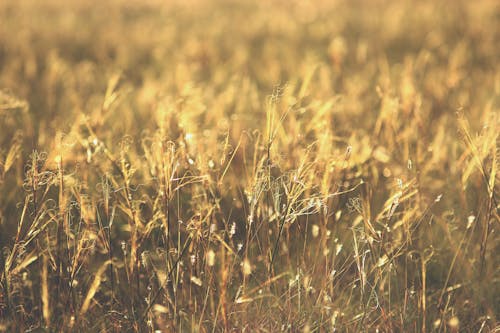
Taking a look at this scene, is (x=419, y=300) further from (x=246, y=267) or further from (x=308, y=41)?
(x=308, y=41)

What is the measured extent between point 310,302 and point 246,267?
9.0 inches

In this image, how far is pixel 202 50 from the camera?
418 cm

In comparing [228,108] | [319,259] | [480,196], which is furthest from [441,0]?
[319,259]

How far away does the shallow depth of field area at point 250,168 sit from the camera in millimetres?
1347

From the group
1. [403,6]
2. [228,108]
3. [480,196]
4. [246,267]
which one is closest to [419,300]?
[246,267]

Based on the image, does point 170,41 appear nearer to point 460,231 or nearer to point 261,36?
point 261,36

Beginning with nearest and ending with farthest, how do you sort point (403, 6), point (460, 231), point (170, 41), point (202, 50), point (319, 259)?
point (319, 259), point (460, 231), point (202, 50), point (170, 41), point (403, 6)

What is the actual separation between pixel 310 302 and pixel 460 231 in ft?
2.09

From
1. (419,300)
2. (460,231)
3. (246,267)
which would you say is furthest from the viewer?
(460,231)

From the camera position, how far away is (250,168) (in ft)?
6.98

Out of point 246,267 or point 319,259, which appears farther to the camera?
point 319,259

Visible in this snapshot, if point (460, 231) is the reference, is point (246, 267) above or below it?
above

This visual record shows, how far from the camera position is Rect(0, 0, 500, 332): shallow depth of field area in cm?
135

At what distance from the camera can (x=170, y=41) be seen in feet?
14.7
